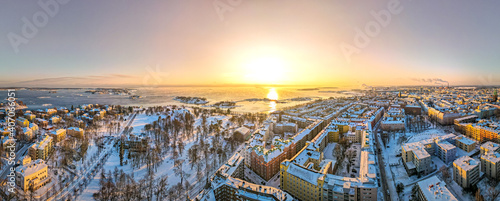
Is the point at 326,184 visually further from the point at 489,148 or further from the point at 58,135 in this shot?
the point at 58,135

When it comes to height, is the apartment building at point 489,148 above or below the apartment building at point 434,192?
above

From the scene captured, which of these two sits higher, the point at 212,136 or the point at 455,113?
the point at 455,113

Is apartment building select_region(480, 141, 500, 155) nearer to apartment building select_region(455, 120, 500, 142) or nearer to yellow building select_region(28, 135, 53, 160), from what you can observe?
apartment building select_region(455, 120, 500, 142)

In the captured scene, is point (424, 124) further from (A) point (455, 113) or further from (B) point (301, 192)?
(B) point (301, 192)

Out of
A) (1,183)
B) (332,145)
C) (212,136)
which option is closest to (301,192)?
(332,145)

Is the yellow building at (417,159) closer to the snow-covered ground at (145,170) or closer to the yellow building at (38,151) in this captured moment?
the snow-covered ground at (145,170)

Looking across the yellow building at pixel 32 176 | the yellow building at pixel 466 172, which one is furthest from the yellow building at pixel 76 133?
the yellow building at pixel 466 172

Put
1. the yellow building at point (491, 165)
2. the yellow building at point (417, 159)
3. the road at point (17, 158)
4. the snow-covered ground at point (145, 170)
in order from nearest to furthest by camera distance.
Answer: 1. the yellow building at point (491, 165)
2. the snow-covered ground at point (145, 170)
3. the road at point (17, 158)
4. the yellow building at point (417, 159)
